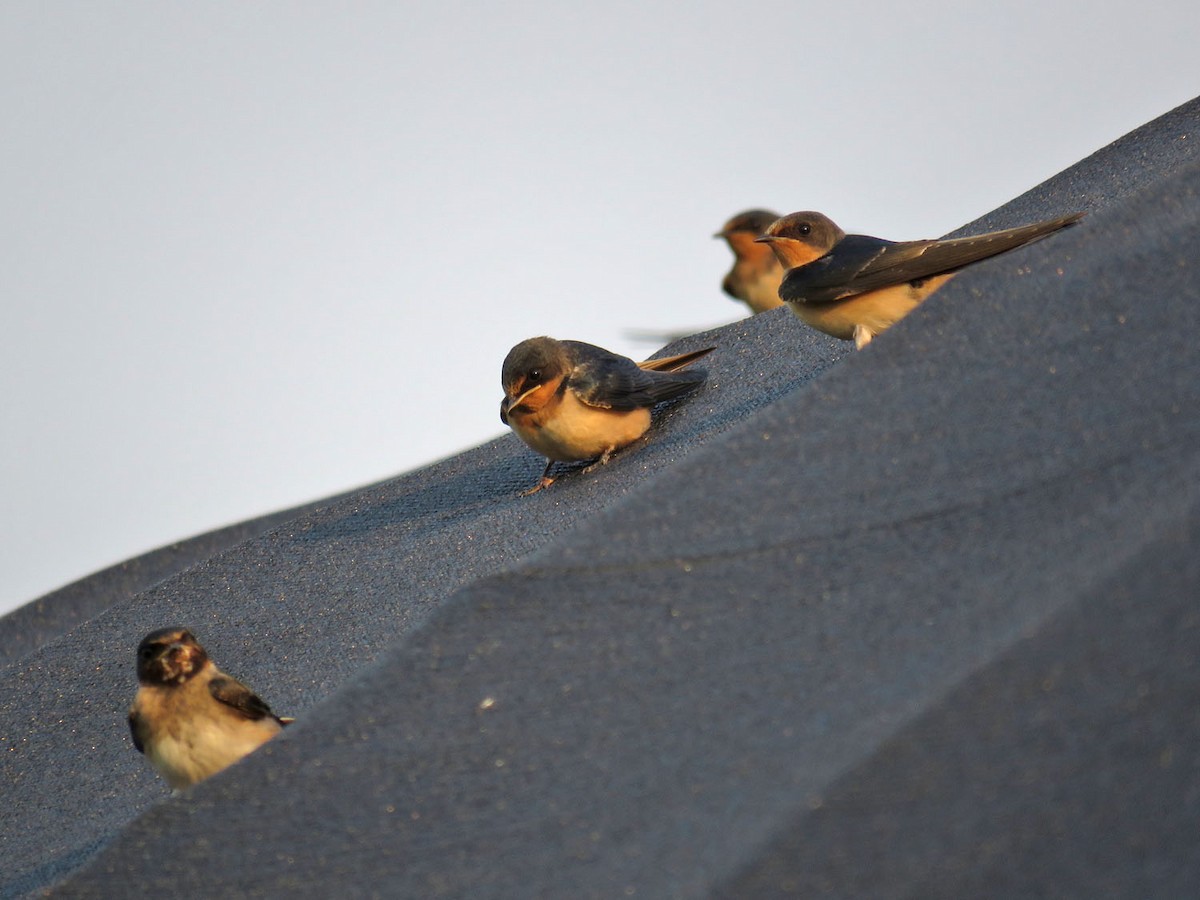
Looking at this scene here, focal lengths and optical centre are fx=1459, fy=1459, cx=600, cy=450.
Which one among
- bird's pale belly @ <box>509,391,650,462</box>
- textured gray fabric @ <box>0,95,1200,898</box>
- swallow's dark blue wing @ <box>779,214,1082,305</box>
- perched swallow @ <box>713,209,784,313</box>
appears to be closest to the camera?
textured gray fabric @ <box>0,95,1200,898</box>

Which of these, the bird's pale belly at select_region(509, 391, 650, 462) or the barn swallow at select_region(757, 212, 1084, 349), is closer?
the barn swallow at select_region(757, 212, 1084, 349)

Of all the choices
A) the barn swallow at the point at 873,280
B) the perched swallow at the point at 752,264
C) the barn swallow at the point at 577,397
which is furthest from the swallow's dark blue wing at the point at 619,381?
the perched swallow at the point at 752,264

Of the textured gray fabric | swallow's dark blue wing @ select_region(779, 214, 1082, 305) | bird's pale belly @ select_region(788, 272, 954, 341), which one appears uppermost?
swallow's dark blue wing @ select_region(779, 214, 1082, 305)

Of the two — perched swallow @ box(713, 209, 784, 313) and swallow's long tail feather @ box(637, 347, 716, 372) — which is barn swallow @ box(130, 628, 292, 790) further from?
perched swallow @ box(713, 209, 784, 313)

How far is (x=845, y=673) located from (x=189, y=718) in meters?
1.53

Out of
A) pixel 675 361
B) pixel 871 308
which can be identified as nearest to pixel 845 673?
pixel 871 308

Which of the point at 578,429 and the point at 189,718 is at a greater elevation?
the point at 578,429

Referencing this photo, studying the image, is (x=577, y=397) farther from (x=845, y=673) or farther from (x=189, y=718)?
(x=845, y=673)

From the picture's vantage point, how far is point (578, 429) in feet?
13.4

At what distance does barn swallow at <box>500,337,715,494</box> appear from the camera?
4.11 m

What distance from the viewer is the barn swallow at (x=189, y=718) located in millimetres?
2785

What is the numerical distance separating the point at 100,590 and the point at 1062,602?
3.74 metres

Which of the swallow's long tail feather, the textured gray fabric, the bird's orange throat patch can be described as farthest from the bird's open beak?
the textured gray fabric

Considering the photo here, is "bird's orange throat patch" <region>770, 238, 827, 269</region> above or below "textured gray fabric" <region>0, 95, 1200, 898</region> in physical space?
above
